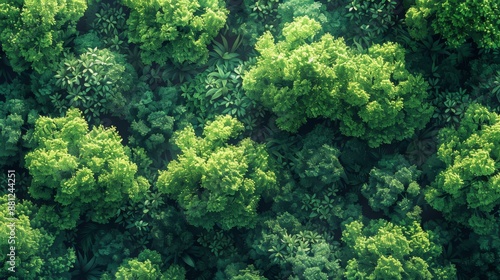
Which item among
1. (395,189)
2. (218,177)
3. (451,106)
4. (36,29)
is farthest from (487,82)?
(36,29)

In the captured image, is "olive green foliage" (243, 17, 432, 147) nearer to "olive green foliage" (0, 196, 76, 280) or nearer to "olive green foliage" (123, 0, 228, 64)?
"olive green foliage" (123, 0, 228, 64)

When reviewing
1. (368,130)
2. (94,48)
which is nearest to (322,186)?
(368,130)

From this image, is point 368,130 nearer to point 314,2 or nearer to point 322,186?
point 322,186

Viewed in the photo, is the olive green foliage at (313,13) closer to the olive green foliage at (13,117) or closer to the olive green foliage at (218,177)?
the olive green foliage at (218,177)

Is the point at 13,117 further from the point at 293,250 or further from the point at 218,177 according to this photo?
the point at 293,250

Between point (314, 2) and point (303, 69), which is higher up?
point (314, 2)

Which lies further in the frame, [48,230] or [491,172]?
[48,230]

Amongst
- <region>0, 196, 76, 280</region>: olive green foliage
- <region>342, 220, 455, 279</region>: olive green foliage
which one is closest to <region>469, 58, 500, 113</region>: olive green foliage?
<region>342, 220, 455, 279</region>: olive green foliage

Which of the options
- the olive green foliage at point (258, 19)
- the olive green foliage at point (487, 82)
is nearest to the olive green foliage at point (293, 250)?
the olive green foliage at point (258, 19)
